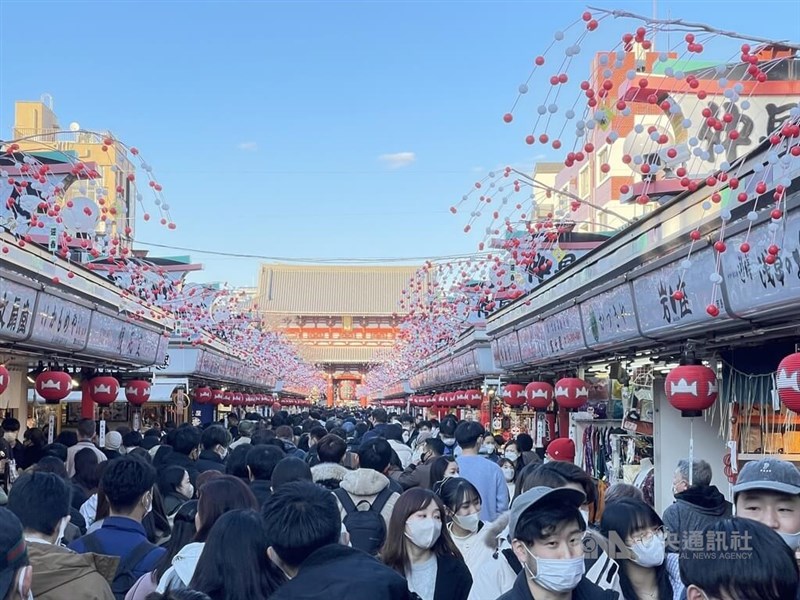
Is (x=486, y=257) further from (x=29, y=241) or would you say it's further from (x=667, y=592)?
(x=667, y=592)

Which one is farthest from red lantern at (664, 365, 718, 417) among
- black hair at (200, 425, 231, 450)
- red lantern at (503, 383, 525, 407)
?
red lantern at (503, 383, 525, 407)

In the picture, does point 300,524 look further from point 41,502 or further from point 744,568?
point 744,568

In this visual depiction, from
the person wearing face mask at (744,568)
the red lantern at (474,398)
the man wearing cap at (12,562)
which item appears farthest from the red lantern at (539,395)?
the person wearing face mask at (744,568)

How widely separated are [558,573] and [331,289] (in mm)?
80494

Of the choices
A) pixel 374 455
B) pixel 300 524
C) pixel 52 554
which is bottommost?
pixel 52 554

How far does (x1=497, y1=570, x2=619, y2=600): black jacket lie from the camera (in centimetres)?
384

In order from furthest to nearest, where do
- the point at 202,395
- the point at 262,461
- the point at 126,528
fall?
1. the point at 202,395
2. the point at 262,461
3. the point at 126,528

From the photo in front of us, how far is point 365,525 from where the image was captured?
6.84 metres

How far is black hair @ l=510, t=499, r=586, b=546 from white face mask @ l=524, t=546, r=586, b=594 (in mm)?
107

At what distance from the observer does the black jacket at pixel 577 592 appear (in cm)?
384

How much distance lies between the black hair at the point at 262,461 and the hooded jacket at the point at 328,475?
601 mm

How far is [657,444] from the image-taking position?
1182cm

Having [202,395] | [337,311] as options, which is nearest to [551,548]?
[202,395]

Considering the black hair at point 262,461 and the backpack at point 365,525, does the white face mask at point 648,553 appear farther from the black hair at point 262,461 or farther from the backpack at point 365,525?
the black hair at point 262,461
